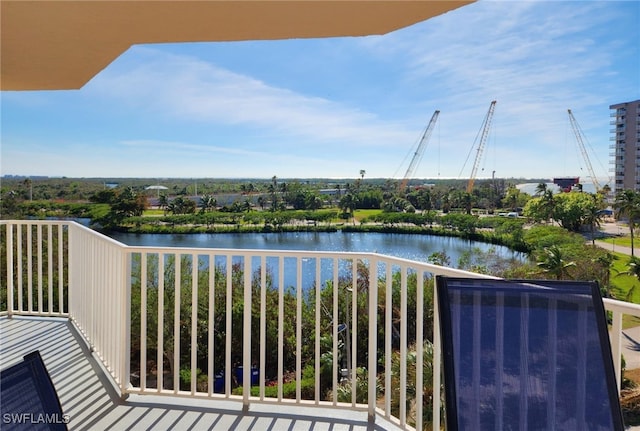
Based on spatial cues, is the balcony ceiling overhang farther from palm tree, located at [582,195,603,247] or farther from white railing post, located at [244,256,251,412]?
palm tree, located at [582,195,603,247]

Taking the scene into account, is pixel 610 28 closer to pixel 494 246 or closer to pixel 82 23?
pixel 494 246

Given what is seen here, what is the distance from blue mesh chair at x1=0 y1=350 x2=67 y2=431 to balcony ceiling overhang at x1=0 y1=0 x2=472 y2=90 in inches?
78.5

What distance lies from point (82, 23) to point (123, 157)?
858 inches

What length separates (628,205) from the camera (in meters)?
15.0

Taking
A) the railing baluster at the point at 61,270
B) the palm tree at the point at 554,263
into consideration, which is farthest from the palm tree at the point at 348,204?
the railing baluster at the point at 61,270

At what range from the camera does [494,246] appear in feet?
61.6

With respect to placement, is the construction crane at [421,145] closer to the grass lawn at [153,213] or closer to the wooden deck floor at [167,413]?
the grass lawn at [153,213]

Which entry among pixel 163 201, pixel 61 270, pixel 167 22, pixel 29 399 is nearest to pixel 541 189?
pixel 163 201

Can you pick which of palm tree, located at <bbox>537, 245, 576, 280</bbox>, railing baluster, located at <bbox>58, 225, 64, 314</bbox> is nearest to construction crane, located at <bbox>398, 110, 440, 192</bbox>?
palm tree, located at <bbox>537, 245, 576, 280</bbox>

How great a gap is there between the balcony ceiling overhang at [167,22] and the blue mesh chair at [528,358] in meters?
1.73

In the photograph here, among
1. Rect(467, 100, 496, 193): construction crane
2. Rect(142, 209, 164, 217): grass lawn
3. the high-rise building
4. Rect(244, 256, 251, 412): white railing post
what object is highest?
Rect(467, 100, 496, 193): construction crane

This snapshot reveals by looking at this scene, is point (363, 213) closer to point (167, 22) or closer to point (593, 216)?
point (593, 216)

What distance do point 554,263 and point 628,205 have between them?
330 cm

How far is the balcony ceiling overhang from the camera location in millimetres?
2359
